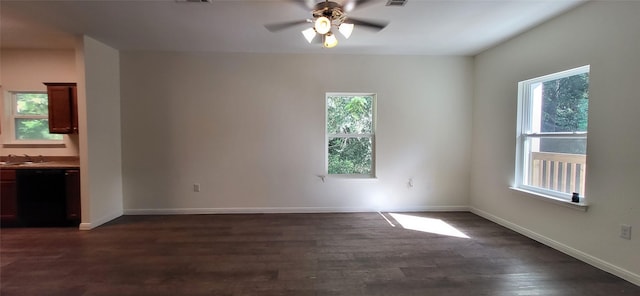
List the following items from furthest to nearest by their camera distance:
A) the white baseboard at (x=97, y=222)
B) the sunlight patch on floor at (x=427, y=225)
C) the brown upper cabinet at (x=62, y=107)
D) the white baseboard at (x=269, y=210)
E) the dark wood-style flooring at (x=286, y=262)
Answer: the white baseboard at (x=269, y=210) → the brown upper cabinet at (x=62, y=107) → the white baseboard at (x=97, y=222) → the sunlight patch on floor at (x=427, y=225) → the dark wood-style flooring at (x=286, y=262)

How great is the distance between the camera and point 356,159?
464cm

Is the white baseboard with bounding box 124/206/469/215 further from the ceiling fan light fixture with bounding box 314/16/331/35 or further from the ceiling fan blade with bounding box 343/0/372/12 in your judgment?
the ceiling fan blade with bounding box 343/0/372/12

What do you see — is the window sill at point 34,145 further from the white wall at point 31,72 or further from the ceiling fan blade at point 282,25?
the ceiling fan blade at point 282,25

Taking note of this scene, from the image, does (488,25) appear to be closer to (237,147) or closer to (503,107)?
(503,107)

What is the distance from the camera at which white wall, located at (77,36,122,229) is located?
363cm

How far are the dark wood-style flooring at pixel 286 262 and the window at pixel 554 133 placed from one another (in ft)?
2.40

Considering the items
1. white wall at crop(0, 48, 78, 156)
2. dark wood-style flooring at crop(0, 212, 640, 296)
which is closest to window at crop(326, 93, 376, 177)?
dark wood-style flooring at crop(0, 212, 640, 296)

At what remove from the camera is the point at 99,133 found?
12.6ft

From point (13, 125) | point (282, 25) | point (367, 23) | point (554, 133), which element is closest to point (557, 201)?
point (554, 133)

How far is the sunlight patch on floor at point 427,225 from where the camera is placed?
11.7ft

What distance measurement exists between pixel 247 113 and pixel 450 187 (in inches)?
137

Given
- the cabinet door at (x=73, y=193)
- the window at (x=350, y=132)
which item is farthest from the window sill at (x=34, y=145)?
the window at (x=350, y=132)

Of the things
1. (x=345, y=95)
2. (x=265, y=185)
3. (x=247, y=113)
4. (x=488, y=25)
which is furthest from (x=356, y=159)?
(x=488, y=25)

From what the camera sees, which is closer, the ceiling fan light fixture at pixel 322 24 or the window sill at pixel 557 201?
the ceiling fan light fixture at pixel 322 24
